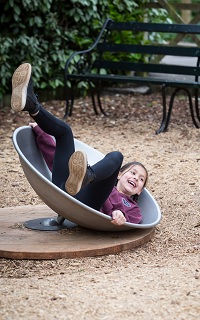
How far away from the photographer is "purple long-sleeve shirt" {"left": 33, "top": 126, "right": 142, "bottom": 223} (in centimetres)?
442

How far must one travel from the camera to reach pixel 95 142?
7391mm

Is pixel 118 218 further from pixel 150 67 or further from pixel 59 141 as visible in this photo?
pixel 150 67

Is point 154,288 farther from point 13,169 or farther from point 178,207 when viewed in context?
point 13,169

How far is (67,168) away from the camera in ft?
14.3

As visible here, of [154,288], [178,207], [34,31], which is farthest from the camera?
[34,31]

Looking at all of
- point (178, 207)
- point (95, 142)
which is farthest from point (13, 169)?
point (178, 207)

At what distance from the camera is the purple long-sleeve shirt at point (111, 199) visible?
4.42 metres

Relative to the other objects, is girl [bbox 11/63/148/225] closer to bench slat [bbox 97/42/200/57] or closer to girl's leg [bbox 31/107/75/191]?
girl's leg [bbox 31/107/75/191]

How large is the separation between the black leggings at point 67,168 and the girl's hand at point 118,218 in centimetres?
13

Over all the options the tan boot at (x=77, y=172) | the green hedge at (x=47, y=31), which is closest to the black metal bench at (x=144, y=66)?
the green hedge at (x=47, y=31)

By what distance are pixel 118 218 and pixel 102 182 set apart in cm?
22

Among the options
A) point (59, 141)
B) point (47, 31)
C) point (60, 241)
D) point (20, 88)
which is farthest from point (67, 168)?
point (47, 31)

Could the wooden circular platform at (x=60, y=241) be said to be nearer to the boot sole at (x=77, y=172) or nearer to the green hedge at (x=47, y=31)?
the boot sole at (x=77, y=172)

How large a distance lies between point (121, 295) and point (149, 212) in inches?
49.8
